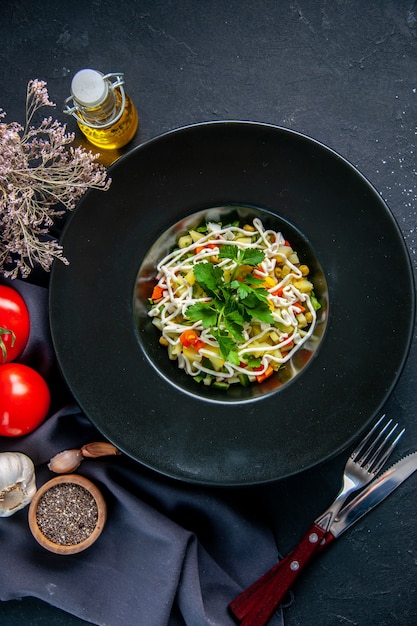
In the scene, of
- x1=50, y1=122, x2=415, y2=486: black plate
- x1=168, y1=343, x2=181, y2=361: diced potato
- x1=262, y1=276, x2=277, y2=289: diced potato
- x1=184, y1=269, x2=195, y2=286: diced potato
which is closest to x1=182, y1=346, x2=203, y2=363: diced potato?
x1=168, y1=343, x2=181, y2=361: diced potato

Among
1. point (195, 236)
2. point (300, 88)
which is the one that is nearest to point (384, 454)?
point (195, 236)

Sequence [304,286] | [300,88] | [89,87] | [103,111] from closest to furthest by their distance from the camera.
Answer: [89,87], [103,111], [304,286], [300,88]

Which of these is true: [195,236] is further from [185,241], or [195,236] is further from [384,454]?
[384,454]

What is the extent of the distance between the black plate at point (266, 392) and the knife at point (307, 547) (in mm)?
358

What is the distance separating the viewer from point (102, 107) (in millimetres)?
2389

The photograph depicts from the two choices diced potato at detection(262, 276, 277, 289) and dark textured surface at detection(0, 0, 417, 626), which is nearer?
diced potato at detection(262, 276, 277, 289)

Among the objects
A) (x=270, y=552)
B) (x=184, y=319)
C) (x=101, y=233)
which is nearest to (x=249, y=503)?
(x=270, y=552)

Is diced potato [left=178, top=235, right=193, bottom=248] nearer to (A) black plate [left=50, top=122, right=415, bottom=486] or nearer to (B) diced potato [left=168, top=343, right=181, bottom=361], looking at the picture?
(A) black plate [left=50, top=122, right=415, bottom=486]

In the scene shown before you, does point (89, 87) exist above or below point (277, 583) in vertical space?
above

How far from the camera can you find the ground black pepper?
8.11 feet

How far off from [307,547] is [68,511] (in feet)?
3.04

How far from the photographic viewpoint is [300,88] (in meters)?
2.69

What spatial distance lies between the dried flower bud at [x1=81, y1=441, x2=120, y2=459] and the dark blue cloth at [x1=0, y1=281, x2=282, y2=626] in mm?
64

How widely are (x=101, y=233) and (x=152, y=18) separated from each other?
0.98 m
